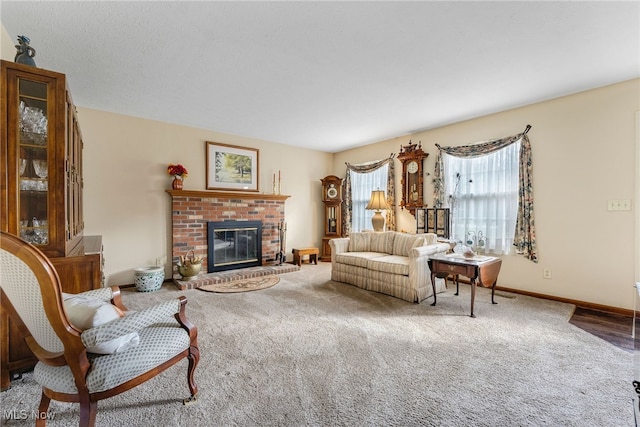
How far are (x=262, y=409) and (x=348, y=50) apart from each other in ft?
8.57

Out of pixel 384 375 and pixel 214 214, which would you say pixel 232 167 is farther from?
pixel 384 375

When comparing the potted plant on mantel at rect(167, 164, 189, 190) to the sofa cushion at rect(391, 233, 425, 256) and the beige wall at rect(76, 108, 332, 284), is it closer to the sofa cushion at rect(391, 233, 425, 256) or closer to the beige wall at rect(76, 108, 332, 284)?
the beige wall at rect(76, 108, 332, 284)

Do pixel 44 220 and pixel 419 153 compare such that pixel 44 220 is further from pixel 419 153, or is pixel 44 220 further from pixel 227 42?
pixel 419 153

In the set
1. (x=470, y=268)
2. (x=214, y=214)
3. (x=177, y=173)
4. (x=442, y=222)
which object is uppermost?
(x=177, y=173)

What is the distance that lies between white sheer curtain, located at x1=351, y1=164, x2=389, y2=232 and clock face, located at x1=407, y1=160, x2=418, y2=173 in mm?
572

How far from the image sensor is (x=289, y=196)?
551 centimetres

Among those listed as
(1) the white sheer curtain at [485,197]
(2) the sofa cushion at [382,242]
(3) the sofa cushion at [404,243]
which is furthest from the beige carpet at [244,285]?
(1) the white sheer curtain at [485,197]

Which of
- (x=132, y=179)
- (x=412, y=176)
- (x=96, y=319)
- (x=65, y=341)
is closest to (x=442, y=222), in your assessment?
(x=412, y=176)

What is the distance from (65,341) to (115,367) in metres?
0.23

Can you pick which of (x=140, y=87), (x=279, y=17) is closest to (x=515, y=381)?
(x=279, y=17)

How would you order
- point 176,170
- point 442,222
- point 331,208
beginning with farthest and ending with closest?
point 331,208 → point 442,222 → point 176,170

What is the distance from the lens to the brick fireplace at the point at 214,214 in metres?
4.32

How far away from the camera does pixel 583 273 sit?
321 cm

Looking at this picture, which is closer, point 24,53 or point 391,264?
point 24,53
